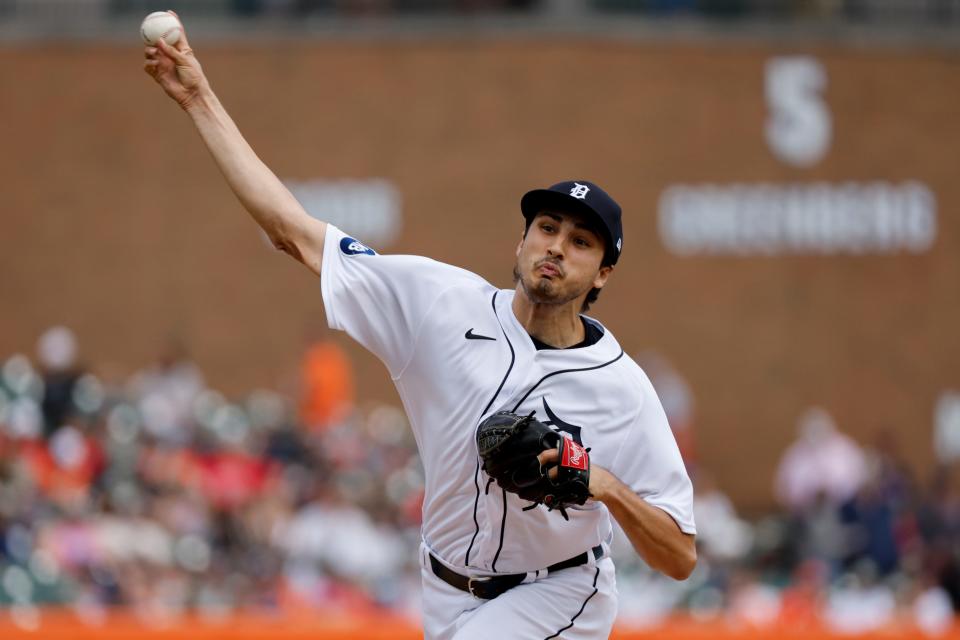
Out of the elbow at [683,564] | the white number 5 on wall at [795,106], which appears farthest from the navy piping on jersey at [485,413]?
the white number 5 on wall at [795,106]

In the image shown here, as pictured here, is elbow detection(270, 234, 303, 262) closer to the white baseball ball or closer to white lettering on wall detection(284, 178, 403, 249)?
the white baseball ball

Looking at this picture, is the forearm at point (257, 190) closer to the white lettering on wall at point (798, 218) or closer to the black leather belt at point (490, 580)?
the black leather belt at point (490, 580)

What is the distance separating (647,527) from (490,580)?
0.58 meters

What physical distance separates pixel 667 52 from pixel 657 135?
102cm

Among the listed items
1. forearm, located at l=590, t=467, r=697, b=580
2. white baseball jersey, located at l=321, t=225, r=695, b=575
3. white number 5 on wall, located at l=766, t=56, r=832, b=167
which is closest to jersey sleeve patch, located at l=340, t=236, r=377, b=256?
white baseball jersey, located at l=321, t=225, r=695, b=575

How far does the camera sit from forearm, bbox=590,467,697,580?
15.1ft

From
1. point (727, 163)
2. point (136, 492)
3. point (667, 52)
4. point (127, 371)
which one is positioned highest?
point (667, 52)

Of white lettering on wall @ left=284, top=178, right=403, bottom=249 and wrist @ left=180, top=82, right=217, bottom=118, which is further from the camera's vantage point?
white lettering on wall @ left=284, top=178, right=403, bottom=249

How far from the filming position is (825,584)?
13023 mm

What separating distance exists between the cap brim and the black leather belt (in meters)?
1.00

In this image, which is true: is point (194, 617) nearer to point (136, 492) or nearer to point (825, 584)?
point (136, 492)

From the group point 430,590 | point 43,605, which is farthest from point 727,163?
point 430,590

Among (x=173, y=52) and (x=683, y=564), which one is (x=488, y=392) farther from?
(x=173, y=52)

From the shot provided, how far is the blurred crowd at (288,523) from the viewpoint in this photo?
1113 centimetres
